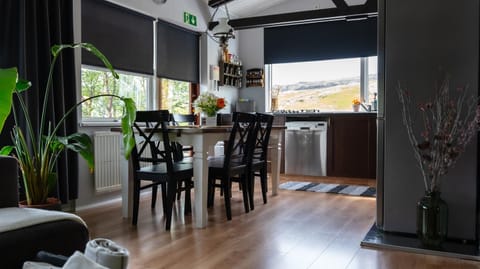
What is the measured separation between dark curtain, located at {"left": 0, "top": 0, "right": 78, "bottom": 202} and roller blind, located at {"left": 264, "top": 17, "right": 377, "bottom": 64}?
3.66 metres

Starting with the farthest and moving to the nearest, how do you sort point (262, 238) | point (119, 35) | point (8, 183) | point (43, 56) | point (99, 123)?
1. point (119, 35)
2. point (99, 123)
3. point (43, 56)
4. point (262, 238)
5. point (8, 183)

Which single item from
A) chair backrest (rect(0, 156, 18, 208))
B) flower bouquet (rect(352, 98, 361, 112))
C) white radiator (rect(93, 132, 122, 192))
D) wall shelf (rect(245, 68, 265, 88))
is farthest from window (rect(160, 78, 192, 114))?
chair backrest (rect(0, 156, 18, 208))

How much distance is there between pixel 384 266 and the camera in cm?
235

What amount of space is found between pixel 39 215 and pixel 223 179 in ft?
6.51

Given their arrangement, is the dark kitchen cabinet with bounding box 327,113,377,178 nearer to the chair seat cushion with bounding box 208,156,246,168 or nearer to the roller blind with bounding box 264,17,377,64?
the roller blind with bounding box 264,17,377,64

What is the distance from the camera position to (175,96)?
5.53 metres

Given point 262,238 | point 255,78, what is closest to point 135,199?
point 262,238

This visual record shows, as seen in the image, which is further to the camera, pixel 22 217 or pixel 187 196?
pixel 187 196

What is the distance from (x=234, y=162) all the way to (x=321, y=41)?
11.1 ft

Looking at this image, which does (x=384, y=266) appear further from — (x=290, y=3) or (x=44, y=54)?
(x=290, y=3)

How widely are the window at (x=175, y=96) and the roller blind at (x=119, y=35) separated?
1.39ft

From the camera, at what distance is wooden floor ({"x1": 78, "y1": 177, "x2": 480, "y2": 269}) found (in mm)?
2416

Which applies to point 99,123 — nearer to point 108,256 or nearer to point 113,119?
point 113,119

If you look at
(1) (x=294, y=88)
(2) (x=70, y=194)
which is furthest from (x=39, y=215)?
(1) (x=294, y=88)
